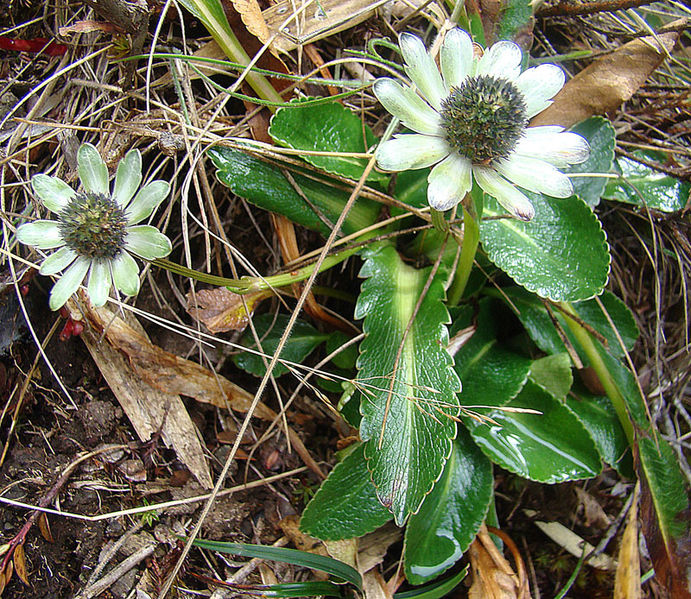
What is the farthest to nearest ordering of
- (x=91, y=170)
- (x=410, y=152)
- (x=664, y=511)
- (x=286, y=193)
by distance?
1. (x=664, y=511)
2. (x=286, y=193)
3. (x=91, y=170)
4. (x=410, y=152)

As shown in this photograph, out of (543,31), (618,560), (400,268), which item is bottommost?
(618,560)

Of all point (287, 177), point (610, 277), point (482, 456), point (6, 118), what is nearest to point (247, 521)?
point (482, 456)

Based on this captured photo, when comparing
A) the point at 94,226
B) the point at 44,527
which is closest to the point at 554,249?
the point at 94,226

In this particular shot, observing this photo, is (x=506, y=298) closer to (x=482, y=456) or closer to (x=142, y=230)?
(x=482, y=456)

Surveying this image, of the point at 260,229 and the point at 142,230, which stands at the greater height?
the point at 142,230

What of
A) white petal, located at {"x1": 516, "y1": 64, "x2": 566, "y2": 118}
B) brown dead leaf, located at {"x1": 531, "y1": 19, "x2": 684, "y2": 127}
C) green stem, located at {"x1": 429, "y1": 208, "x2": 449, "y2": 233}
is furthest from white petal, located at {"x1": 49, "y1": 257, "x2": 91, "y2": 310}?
brown dead leaf, located at {"x1": 531, "y1": 19, "x2": 684, "y2": 127}

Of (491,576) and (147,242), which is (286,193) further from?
(491,576)

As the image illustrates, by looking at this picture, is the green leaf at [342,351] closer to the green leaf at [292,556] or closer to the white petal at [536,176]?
the green leaf at [292,556]
